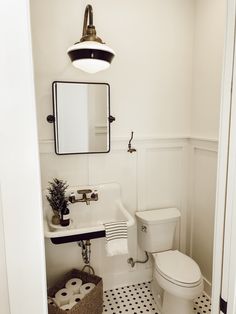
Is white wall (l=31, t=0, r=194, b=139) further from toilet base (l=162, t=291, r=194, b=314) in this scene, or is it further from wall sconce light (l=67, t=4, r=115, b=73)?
toilet base (l=162, t=291, r=194, b=314)

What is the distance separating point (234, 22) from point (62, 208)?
1.54m

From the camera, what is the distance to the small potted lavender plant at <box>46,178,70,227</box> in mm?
1776

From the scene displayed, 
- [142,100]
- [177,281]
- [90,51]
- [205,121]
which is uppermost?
[90,51]

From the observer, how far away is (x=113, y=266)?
2219 mm

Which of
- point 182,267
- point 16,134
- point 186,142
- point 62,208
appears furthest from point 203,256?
point 16,134

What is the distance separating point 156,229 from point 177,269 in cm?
36

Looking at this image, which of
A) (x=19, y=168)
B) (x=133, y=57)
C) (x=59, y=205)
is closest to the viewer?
(x=19, y=168)

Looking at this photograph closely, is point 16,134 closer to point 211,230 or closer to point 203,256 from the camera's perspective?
point 211,230

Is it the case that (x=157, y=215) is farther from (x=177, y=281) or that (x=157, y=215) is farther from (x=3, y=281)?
(x=3, y=281)

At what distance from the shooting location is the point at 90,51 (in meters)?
1.55

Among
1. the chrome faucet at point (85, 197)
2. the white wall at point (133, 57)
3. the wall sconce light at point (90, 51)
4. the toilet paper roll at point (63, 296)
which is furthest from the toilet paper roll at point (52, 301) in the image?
the wall sconce light at point (90, 51)

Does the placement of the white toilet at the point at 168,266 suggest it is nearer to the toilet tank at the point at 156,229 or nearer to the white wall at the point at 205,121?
the toilet tank at the point at 156,229

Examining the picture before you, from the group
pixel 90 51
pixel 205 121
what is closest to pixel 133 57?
pixel 90 51

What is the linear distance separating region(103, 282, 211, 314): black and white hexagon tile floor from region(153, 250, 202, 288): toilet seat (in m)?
0.43
